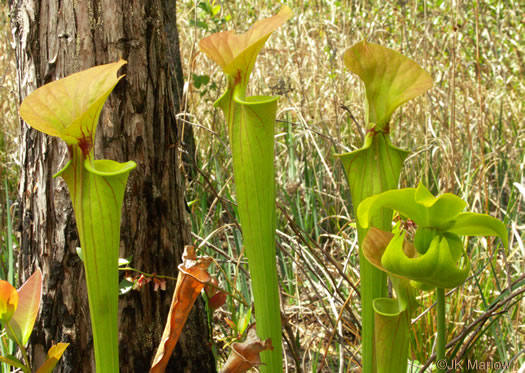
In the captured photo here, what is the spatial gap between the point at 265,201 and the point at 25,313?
40 centimetres

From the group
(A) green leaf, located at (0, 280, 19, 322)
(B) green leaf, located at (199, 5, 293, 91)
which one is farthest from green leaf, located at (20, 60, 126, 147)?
(A) green leaf, located at (0, 280, 19, 322)

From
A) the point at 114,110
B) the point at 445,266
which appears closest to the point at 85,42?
the point at 114,110

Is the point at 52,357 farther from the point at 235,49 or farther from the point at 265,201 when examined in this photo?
the point at 235,49

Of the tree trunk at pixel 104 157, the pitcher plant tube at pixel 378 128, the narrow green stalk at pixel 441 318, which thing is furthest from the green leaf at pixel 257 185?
the tree trunk at pixel 104 157

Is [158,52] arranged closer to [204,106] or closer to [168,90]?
[168,90]

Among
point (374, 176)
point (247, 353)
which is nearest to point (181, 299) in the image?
point (247, 353)

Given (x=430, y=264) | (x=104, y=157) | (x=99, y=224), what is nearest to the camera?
(x=430, y=264)

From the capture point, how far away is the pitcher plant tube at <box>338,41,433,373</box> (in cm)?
67

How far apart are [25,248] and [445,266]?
84cm

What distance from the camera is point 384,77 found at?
0.68m

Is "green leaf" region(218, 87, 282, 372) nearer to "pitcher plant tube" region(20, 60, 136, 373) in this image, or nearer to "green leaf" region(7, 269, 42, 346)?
"pitcher plant tube" region(20, 60, 136, 373)

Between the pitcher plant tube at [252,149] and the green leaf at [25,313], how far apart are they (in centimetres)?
33

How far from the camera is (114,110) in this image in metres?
0.97

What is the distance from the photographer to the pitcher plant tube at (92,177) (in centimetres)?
60
